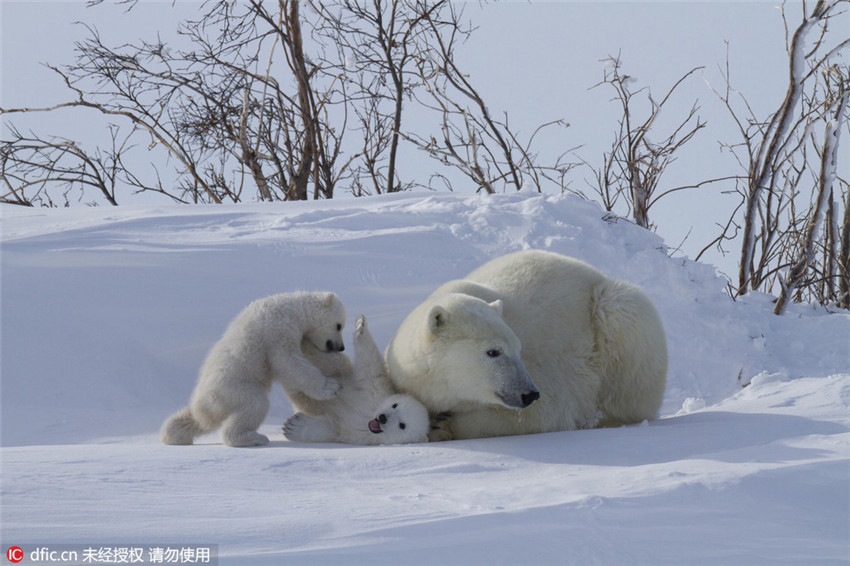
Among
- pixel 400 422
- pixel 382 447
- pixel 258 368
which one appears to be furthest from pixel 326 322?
pixel 382 447

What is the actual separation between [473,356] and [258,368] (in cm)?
89

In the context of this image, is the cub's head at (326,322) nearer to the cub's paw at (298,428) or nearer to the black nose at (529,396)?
the cub's paw at (298,428)

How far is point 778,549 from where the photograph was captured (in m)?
2.00

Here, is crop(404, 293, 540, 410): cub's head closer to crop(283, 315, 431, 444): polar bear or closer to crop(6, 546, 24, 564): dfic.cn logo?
crop(283, 315, 431, 444): polar bear

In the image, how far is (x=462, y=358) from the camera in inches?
130

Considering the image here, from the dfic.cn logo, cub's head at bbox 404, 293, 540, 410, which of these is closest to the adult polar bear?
cub's head at bbox 404, 293, 540, 410

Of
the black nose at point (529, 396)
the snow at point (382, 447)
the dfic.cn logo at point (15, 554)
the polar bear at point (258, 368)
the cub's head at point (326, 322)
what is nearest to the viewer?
the dfic.cn logo at point (15, 554)

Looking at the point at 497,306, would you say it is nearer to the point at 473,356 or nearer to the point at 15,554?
the point at 473,356

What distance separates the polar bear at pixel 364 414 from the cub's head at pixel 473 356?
16cm

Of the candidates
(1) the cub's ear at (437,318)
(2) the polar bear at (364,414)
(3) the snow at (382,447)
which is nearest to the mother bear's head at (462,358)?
(1) the cub's ear at (437,318)

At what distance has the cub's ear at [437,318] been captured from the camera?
329 centimetres

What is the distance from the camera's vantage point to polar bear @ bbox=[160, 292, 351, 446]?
3363mm

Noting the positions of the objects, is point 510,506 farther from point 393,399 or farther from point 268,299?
point 268,299

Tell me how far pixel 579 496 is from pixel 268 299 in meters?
1.85
